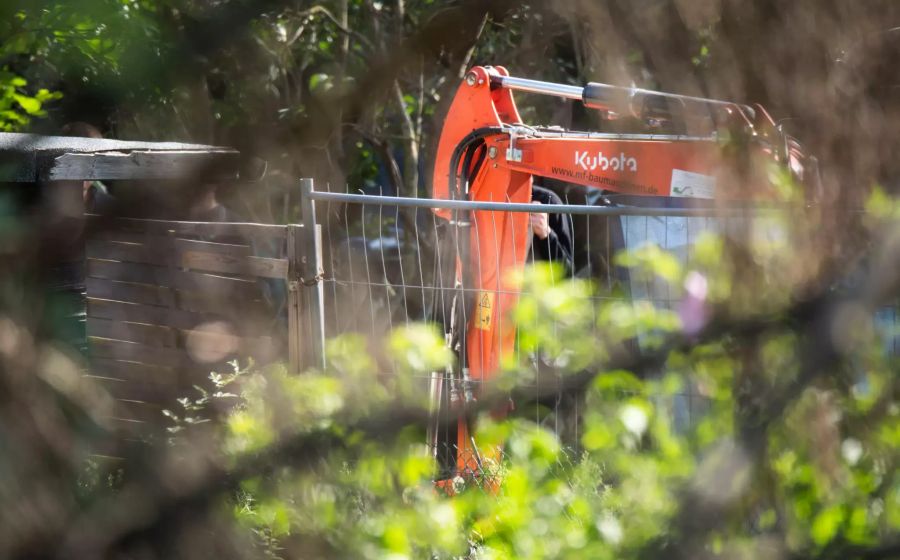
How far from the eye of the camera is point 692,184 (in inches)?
99.1

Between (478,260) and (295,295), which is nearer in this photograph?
(295,295)

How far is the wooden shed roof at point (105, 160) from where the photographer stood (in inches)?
30.7

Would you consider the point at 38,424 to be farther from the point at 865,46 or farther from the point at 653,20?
the point at 865,46

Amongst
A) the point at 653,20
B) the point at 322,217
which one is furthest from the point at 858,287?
the point at 322,217

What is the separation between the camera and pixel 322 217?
16.1 ft

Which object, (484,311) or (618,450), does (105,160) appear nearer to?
(618,450)

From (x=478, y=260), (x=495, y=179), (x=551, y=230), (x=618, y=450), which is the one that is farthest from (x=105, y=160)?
(x=551, y=230)

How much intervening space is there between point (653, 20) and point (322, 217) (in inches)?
158

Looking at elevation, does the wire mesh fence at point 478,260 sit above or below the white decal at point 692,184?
below

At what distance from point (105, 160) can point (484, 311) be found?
145 inches

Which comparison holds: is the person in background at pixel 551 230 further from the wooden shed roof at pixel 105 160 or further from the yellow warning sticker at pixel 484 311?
the wooden shed roof at pixel 105 160

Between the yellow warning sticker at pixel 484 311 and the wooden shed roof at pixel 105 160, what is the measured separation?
11.6ft

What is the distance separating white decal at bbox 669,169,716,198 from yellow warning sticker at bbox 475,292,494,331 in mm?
1166

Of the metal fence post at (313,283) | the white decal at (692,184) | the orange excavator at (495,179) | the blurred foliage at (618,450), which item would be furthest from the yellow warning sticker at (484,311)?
the blurred foliage at (618,450)
